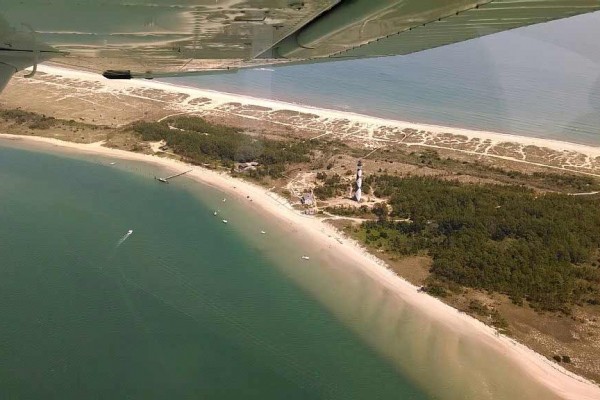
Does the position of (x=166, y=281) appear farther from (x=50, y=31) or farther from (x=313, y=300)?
(x=50, y=31)

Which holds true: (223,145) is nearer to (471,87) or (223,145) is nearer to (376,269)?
(376,269)

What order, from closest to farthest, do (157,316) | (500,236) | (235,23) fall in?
(235,23), (157,316), (500,236)

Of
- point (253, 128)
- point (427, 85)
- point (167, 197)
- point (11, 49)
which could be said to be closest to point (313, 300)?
point (167, 197)

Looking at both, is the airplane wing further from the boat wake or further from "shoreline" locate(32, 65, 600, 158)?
"shoreline" locate(32, 65, 600, 158)

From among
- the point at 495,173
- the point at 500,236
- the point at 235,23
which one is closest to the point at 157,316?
the point at 235,23

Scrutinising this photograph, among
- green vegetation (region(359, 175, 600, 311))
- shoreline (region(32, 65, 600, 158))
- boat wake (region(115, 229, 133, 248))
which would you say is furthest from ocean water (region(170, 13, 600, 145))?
boat wake (region(115, 229, 133, 248))

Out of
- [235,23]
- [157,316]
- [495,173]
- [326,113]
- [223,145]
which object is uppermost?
[235,23]

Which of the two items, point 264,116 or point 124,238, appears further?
point 264,116
